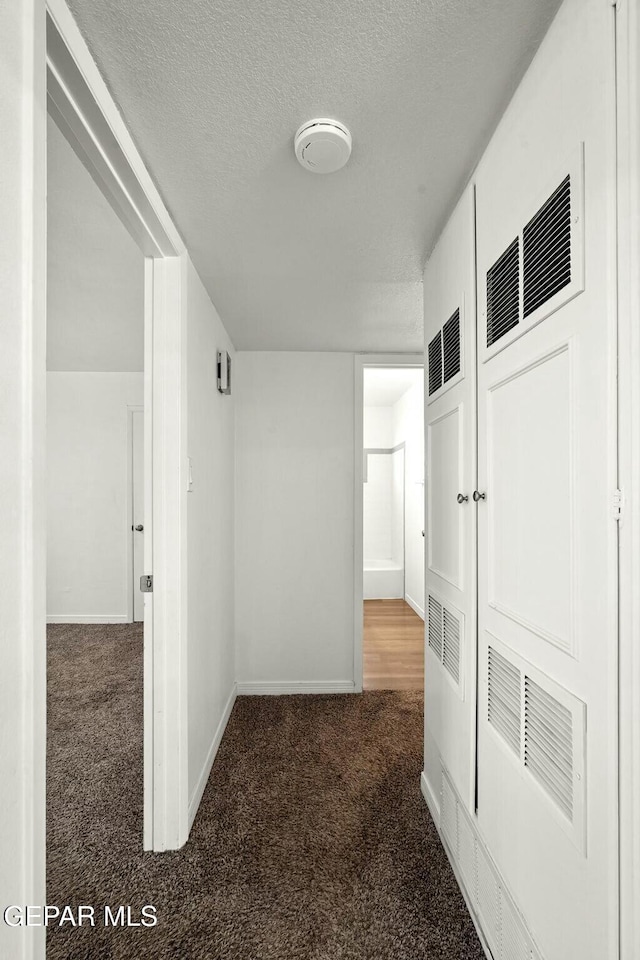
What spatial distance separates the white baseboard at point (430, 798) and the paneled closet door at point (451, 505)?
0.12 ft

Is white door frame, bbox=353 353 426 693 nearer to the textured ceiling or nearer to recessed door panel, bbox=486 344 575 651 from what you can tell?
the textured ceiling

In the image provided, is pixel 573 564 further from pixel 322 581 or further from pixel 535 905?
pixel 322 581

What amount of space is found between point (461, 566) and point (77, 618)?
4.53m

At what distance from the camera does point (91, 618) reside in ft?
16.4

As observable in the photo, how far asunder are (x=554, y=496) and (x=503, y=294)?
1.97 ft

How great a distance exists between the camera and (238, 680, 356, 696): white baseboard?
3.48 meters

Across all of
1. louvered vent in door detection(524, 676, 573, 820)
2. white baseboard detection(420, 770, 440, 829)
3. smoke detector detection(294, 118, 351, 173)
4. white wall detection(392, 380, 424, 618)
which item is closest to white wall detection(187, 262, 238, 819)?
smoke detector detection(294, 118, 351, 173)

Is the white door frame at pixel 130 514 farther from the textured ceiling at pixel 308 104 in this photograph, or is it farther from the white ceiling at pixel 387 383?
the textured ceiling at pixel 308 104

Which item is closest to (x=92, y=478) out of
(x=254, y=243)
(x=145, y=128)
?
(x=254, y=243)

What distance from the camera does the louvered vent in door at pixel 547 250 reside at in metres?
0.99

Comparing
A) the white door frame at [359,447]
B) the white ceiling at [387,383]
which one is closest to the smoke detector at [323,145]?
the white door frame at [359,447]

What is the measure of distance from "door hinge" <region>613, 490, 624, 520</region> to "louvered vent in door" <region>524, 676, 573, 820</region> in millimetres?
426

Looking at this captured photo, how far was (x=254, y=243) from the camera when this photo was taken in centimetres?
202

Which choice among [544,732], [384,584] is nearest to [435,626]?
[544,732]
